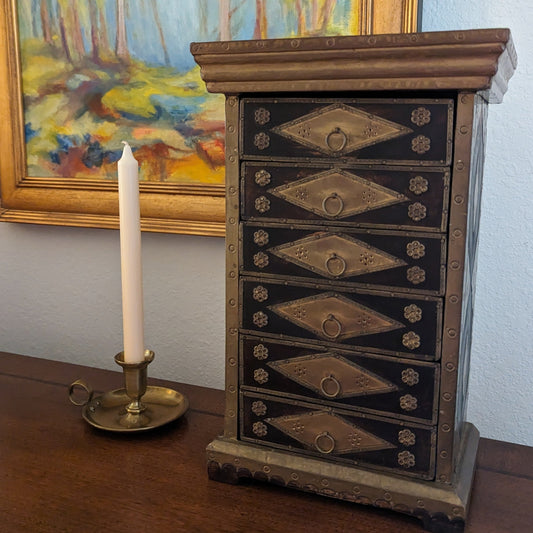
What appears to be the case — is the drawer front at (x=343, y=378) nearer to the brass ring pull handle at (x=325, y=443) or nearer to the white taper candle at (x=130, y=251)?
the brass ring pull handle at (x=325, y=443)

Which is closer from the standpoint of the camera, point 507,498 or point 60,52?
point 507,498

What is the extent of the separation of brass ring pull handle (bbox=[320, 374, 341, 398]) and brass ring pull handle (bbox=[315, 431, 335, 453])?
0.04 m

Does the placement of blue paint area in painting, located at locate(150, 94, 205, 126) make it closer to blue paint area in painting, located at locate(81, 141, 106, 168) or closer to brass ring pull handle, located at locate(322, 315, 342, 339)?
blue paint area in painting, located at locate(81, 141, 106, 168)

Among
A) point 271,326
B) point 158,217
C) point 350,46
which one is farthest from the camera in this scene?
point 158,217

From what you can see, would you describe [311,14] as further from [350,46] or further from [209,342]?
[209,342]

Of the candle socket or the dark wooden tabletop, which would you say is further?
the candle socket

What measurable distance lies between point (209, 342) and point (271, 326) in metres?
0.38

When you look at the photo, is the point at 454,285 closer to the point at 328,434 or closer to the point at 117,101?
the point at 328,434

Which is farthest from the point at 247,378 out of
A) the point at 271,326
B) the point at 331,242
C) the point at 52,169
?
the point at 52,169

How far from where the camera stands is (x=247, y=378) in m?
0.67

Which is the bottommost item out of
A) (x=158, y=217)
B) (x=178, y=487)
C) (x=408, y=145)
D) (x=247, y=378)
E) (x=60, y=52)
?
(x=178, y=487)

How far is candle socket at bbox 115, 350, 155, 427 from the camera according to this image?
775 millimetres

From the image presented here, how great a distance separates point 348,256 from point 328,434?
177 mm

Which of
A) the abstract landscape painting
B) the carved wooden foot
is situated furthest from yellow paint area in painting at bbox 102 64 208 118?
the carved wooden foot
